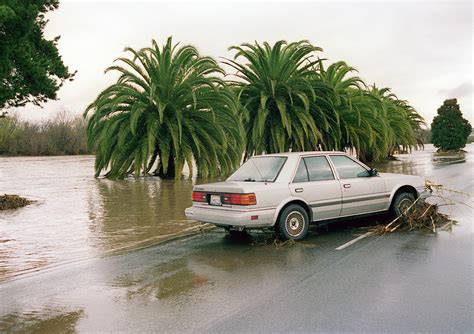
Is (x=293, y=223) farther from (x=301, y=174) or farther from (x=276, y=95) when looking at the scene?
(x=276, y=95)

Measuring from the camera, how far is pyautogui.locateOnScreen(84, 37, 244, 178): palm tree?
72.2 feet

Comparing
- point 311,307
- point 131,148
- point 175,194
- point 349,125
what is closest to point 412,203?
point 311,307

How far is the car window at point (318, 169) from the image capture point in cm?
911

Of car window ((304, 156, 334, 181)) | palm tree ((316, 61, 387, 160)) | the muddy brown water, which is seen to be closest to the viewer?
the muddy brown water

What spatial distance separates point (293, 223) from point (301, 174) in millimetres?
900

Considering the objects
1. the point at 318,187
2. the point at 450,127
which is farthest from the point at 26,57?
the point at 450,127

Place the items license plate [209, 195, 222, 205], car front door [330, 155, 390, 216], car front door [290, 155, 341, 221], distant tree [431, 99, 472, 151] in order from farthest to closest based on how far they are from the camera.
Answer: distant tree [431, 99, 472, 151], car front door [330, 155, 390, 216], car front door [290, 155, 341, 221], license plate [209, 195, 222, 205]

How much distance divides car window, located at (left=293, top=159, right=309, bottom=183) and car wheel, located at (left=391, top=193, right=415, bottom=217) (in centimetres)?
221

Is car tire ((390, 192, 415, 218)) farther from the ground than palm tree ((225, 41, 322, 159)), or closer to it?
closer to it

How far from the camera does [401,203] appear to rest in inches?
396

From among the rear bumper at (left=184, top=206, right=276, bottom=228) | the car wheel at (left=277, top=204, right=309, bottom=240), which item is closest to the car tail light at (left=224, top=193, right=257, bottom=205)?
the rear bumper at (left=184, top=206, right=276, bottom=228)

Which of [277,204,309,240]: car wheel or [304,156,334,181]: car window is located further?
[304,156,334,181]: car window

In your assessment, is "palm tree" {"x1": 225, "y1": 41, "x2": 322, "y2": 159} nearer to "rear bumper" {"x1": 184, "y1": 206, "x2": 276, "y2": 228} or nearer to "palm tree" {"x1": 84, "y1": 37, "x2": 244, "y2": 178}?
A: "palm tree" {"x1": 84, "y1": 37, "x2": 244, "y2": 178}

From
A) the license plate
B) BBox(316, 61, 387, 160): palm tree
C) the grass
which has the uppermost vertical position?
BBox(316, 61, 387, 160): palm tree
